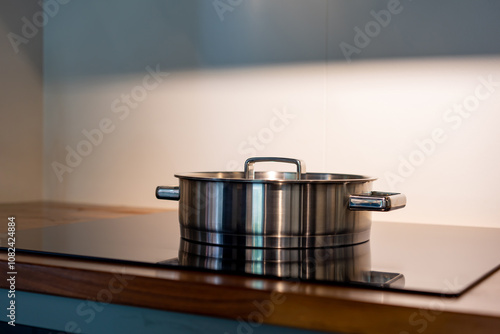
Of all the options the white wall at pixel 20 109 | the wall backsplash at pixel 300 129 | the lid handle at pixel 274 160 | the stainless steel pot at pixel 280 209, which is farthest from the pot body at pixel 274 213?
the white wall at pixel 20 109

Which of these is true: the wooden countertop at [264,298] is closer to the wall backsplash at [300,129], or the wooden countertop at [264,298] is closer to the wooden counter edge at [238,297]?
the wooden counter edge at [238,297]

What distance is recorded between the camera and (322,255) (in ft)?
2.35

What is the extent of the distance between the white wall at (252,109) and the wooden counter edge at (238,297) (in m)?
0.60

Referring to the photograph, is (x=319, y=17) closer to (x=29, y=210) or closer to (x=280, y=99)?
(x=280, y=99)

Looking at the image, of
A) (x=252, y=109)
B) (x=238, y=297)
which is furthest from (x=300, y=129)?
(x=238, y=297)

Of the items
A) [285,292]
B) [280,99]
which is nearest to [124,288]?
[285,292]

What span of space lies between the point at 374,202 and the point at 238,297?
0.79 feet

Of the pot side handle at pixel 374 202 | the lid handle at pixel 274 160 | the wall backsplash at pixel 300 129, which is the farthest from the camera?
the wall backsplash at pixel 300 129

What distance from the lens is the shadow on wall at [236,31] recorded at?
108 centimetres

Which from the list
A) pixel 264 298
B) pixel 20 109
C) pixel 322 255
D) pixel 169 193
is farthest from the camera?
pixel 20 109

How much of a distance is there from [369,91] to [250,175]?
34cm

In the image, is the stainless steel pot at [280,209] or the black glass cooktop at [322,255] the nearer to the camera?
the black glass cooktop at [322,255]

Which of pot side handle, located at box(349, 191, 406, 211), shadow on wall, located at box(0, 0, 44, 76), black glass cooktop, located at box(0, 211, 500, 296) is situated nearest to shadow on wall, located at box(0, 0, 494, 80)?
shadow on wall, located at box(0, 0, 44, 76)

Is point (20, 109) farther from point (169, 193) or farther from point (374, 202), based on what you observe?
point (374, 202)
